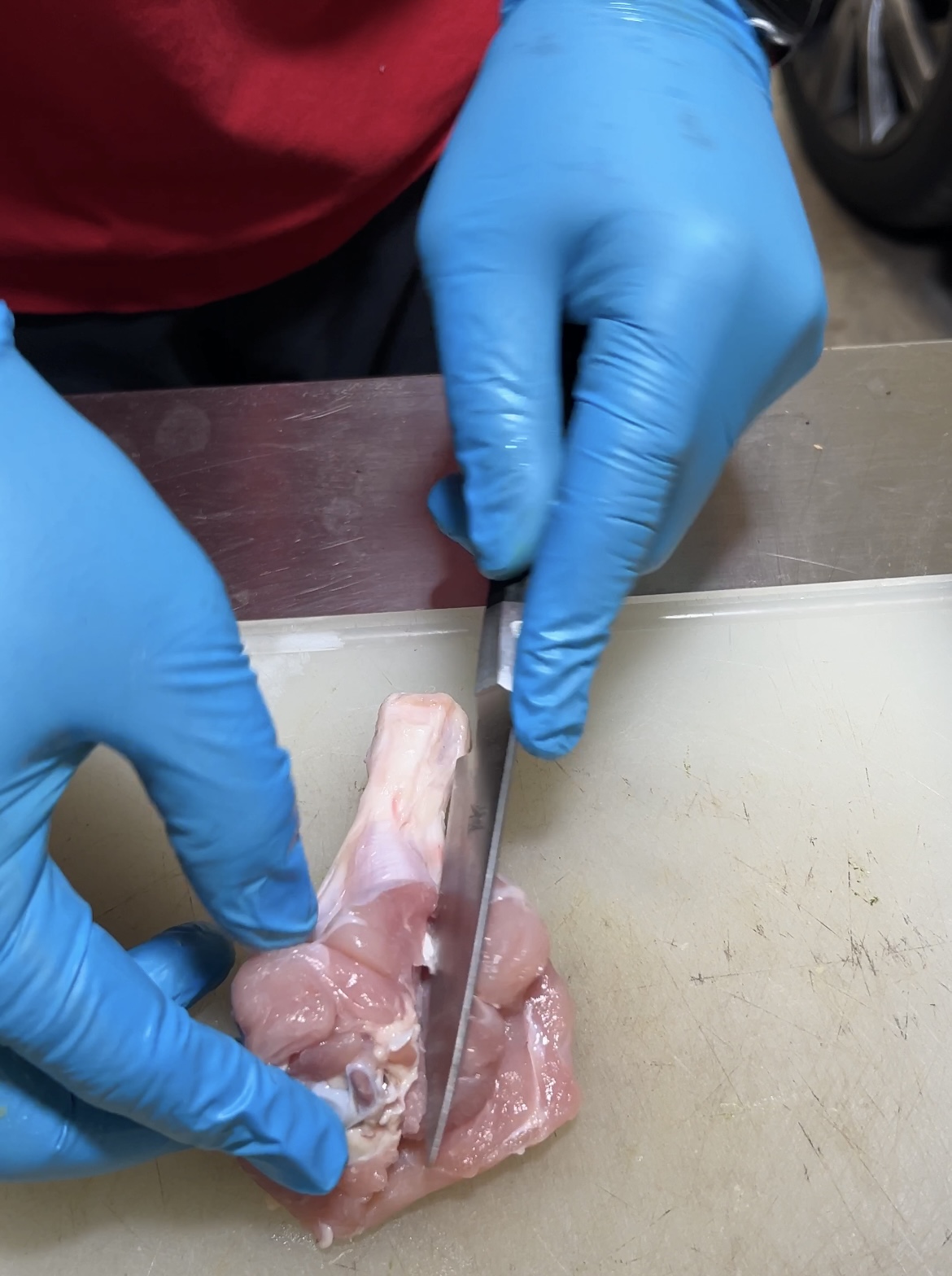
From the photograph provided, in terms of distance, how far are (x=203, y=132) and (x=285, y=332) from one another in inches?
18.2

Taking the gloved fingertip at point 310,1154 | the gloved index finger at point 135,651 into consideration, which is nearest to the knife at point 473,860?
the gloved fingertip at point 310,1154

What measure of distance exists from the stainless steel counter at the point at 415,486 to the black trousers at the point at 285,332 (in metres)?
0.09

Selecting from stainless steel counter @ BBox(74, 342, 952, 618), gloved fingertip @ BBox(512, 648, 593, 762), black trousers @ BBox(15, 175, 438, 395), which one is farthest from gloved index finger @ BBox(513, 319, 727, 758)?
black trousers @ BBox(15, 175, 438, 395)

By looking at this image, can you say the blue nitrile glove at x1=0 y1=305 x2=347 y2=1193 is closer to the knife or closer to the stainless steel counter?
the knife

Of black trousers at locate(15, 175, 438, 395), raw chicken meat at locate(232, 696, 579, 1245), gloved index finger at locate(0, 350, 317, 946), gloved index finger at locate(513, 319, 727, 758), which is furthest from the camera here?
black trousers at locate(15, 175, 438, 395)

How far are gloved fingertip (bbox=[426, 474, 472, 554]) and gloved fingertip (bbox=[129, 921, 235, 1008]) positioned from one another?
69cm

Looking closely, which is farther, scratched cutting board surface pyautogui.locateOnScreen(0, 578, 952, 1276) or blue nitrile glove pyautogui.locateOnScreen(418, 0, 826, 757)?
scratched cutting board surface pyautogui.locateOnScreen(0, 578, 952, 1276)

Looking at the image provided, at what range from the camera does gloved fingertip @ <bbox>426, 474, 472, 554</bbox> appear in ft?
4.69

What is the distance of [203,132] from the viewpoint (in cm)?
143

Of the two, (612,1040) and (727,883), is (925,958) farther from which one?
(612,1040)

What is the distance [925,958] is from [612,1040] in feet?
1.78

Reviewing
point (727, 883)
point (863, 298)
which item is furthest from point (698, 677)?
point (863, 298)

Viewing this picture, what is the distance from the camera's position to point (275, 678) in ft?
5.86

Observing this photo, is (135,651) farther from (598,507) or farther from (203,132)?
(203,132)
